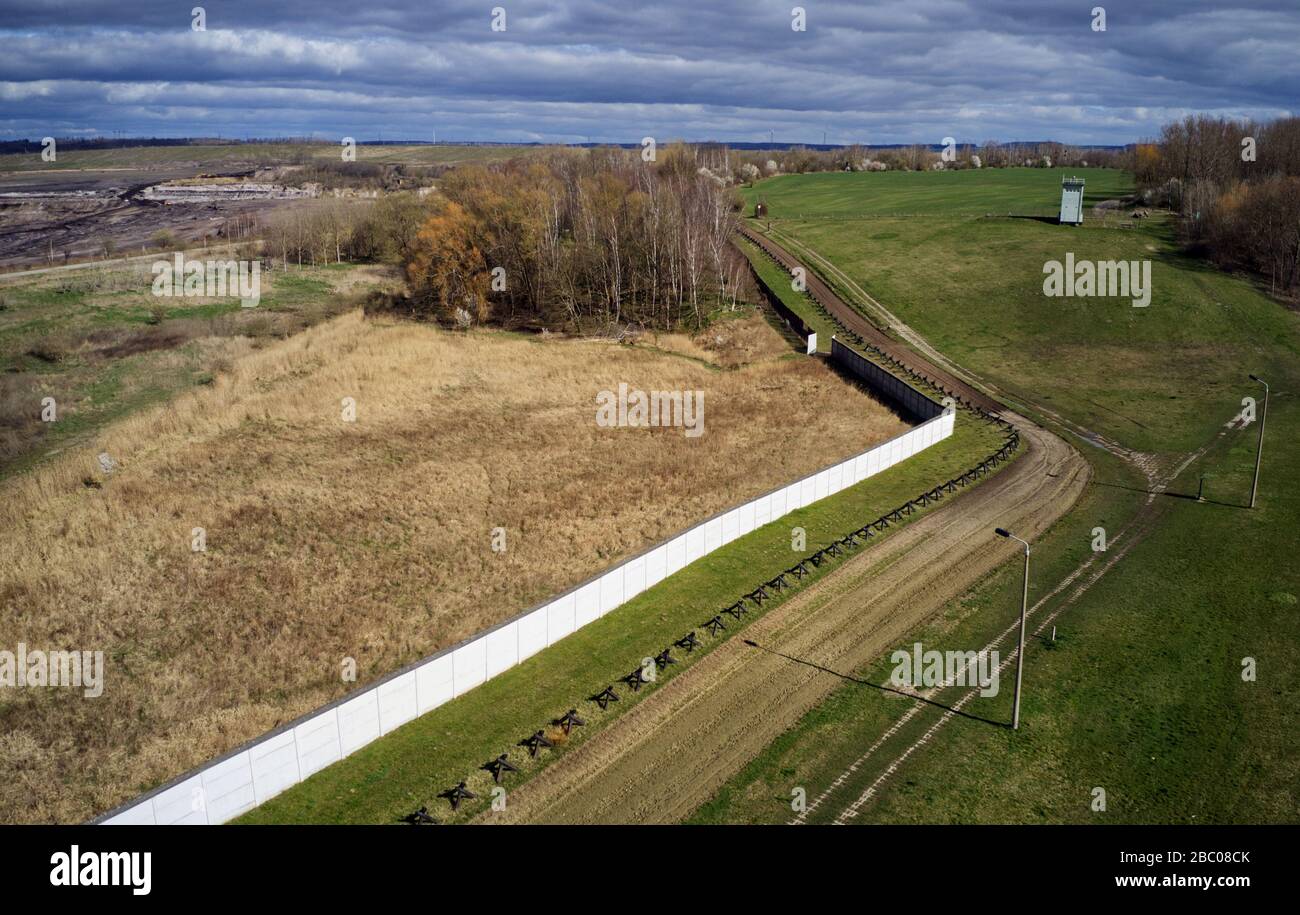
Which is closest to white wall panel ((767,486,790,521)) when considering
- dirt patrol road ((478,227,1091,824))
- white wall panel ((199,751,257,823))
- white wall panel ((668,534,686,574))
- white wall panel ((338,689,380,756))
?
dirt patrol road ((478,227,1091,824))

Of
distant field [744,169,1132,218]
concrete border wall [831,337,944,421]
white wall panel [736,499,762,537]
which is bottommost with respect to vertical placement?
white wall panel [736,499,762,537]

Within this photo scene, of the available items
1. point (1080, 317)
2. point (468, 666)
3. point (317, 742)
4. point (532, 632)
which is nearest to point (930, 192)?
point (1080, 317)

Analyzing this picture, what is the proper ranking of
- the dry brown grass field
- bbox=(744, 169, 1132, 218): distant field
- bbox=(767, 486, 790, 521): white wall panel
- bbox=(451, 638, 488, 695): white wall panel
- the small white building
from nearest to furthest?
1. bbox=(451, 638, 488, 695): white wall panel
2. the dry brown grass field
3. bbox=(767, 486, 790, 521): white wall panel
4. the small white building
5. bbox=(744, 169, 1132, 218): distant field

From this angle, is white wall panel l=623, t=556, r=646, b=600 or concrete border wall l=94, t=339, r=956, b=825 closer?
concrete border wall l=94, t=339, r=956, b=825

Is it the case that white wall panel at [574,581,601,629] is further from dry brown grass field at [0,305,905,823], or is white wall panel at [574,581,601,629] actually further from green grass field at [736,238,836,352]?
green grass field at [736,238,836,352]

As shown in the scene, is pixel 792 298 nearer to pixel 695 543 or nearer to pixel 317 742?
pixel 695 543

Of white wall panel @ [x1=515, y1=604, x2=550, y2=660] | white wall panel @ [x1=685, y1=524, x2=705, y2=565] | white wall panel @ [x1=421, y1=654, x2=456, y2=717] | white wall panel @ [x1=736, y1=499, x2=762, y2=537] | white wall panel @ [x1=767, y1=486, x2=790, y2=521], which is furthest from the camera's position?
white wall panel @ [x1=767, y1=486, x2=790, y2=521]

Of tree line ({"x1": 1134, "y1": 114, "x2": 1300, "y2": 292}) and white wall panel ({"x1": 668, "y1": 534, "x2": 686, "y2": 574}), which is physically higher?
tree line ({"x1": 1134, "y1": 114, "x2": 1300, "y2": 292})
